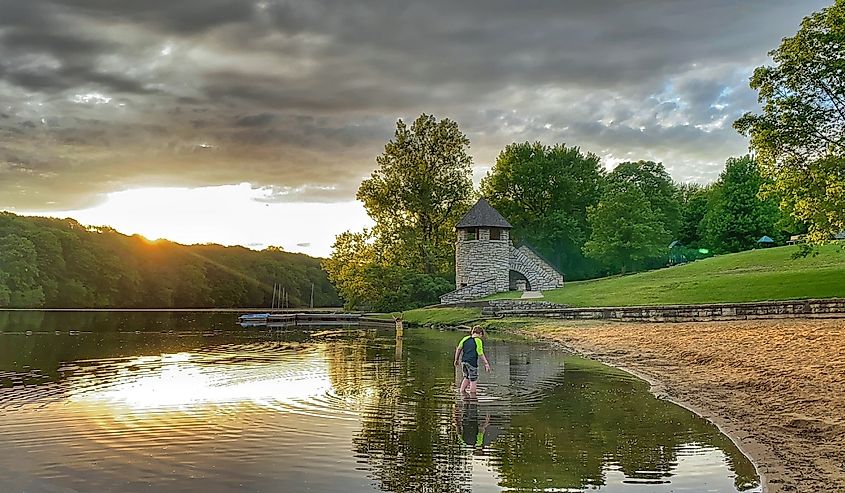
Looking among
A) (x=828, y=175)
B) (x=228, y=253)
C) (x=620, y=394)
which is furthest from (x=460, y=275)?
(x=228, y=253)

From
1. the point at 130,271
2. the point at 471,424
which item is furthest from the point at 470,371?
the point at 130,271

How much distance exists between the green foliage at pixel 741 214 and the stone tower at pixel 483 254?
27.1 metres

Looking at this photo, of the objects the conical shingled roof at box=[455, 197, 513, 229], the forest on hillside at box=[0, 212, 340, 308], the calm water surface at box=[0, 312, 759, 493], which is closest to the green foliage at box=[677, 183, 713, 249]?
A: the conical shingled roof at box=[455, 197, 513, 229]

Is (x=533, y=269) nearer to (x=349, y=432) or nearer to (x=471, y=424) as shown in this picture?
(x=471, y=424)

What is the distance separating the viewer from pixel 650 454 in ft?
37.0

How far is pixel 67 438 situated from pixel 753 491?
11259 millimetres

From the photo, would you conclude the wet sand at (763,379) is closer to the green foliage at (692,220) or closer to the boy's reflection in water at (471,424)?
the boy's reflection in water at (471,424)

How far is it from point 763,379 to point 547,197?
64035 millimetres

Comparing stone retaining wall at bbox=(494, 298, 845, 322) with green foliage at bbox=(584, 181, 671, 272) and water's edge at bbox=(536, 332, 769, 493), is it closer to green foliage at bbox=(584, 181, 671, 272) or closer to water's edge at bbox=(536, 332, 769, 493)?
water's edge at bbox=(536, 332, 769, 493)

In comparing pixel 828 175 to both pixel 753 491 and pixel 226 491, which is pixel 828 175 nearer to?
pixel 753 491

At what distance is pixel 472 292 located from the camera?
6106 centimetres

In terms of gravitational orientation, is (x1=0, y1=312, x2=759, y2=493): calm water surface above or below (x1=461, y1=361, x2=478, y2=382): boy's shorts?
below

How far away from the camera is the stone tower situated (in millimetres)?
61875

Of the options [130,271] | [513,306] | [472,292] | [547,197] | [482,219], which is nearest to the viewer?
[513,306]
